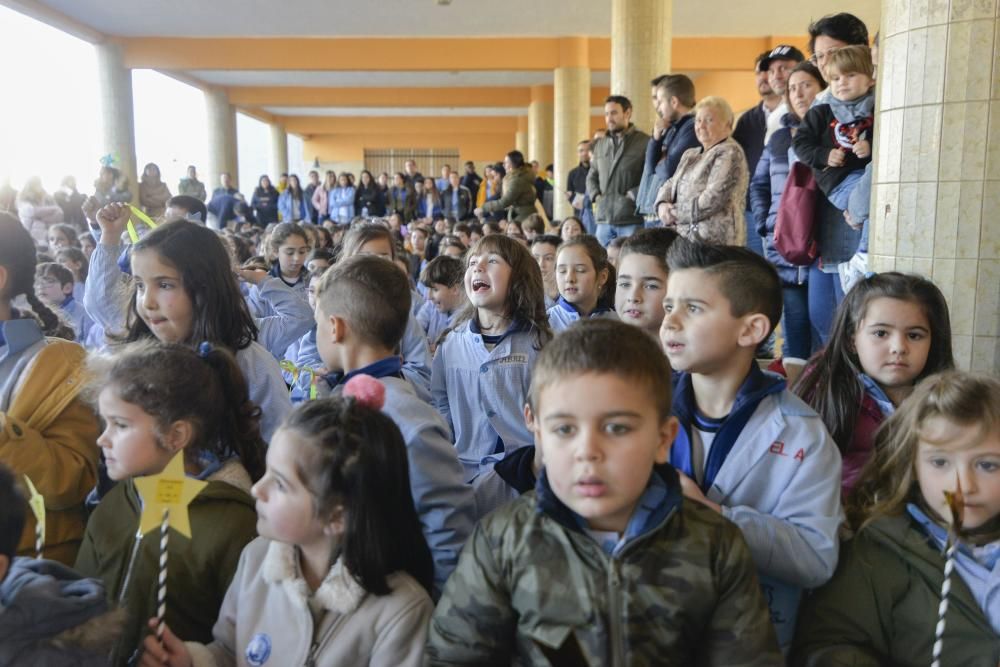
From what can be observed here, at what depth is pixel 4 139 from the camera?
12.5m

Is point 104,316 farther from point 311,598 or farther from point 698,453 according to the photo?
point 698,453

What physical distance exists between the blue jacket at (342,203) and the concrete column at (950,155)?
14980mm

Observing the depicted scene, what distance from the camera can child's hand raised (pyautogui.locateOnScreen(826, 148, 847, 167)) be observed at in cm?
377

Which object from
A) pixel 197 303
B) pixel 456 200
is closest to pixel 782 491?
pixel 197 303

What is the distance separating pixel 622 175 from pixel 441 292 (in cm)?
250

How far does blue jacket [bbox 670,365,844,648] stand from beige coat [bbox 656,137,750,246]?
125 inches

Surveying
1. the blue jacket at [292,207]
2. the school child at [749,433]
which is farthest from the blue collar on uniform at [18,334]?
the blue jacket at [292,207]

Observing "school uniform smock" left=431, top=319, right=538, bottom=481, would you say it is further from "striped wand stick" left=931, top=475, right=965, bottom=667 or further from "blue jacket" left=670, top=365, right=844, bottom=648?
"striped wand stick" left=931, top=475, right=965, bottom=667

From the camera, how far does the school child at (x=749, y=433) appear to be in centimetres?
171

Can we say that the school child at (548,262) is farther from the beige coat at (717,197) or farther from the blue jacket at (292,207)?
the blue jacket at (292,207)

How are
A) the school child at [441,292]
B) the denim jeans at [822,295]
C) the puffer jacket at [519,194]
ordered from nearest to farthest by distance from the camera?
the denim jeans at [822,295]
the school child at [441,292]
the puffer jacket at [519,194]

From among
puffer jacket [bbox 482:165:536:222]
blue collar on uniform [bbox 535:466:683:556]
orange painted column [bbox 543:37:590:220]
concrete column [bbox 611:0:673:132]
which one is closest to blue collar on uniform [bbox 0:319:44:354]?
blue collar on uniform [bbox 535:466:683:556]

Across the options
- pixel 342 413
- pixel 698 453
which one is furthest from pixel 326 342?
pixel 698 453

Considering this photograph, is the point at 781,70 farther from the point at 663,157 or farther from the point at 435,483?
the point at 435,483
